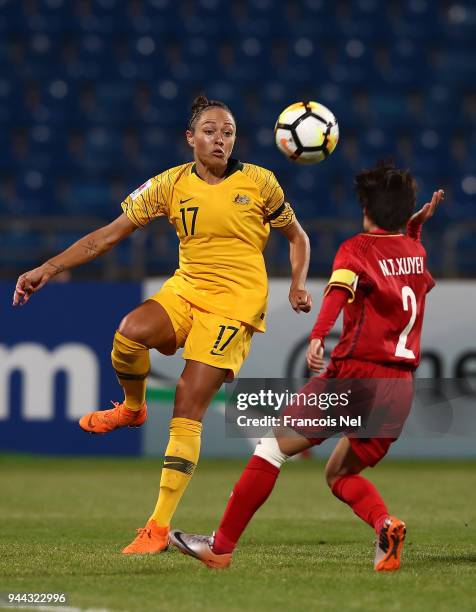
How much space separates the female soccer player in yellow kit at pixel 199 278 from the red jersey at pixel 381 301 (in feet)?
2.70

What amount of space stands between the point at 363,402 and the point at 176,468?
118 centimetres

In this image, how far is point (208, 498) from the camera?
883cm

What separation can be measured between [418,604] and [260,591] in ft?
2.00

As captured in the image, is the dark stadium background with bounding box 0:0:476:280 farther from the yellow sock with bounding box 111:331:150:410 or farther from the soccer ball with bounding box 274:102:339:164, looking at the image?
the yellow sock with bounding box 111:331:150:410

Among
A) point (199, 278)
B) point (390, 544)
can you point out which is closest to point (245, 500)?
point (390, 544)

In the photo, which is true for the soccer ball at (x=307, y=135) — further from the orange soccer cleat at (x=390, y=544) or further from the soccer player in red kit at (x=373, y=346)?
the orange soccer cleat at (x=390, y=544)

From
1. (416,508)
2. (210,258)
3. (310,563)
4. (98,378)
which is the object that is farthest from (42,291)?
(310,563)

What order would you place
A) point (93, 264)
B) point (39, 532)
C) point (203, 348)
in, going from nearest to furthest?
1. point (203, 348)
2. point (39, 532)
3. point (93, 264)

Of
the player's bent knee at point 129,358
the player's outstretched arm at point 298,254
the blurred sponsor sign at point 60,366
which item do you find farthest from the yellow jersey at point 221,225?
the blurred sponsor sign at point 60,366

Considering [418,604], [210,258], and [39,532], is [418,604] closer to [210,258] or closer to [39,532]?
[210,258]

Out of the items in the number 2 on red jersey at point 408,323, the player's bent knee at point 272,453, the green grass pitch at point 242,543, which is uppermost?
the number 2 on red jersey at point 408,323

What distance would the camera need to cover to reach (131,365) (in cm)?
591

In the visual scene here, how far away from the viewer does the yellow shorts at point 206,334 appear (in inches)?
226

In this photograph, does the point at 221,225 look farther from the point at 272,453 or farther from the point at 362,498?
the point at 362,498
